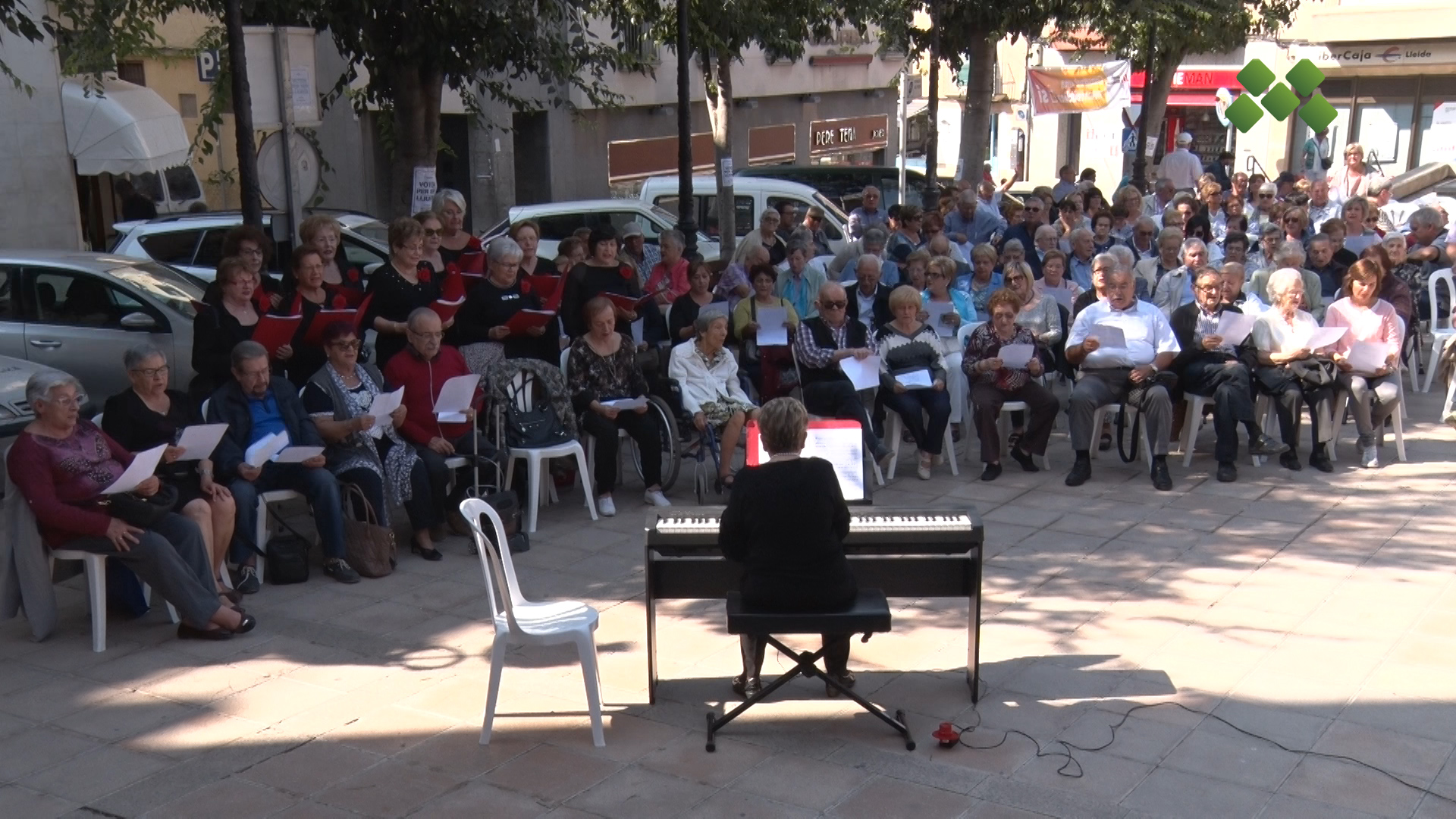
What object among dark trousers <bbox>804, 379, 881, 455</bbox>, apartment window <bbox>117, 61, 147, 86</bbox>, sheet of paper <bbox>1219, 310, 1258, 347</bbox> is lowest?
dark trousers <bbox>804, 379, 881, 455</bbox>

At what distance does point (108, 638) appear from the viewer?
7.10 metres

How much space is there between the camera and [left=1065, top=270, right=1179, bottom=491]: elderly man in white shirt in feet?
32.6

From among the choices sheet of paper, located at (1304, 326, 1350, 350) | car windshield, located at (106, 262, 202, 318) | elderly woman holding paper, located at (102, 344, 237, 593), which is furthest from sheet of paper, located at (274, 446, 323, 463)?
sheet of paper, located at (1304, 326, 1350, 350)

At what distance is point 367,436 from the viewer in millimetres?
8219

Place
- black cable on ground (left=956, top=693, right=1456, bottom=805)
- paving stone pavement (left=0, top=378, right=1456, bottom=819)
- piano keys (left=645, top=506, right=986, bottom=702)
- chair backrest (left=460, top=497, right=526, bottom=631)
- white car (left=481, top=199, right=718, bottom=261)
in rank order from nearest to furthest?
paving stone pavement (left=0, top=378, right=1456, bottom=819) → black cable on ground (left=956, top=693, right=1456, bottom=805) → chair backrest (left=460, top=497, right=526, bottom=631) → piano keys (left=645, top=506, right=986, bottom=702) → white car (left=481, top=199, right=718, bottom=261)

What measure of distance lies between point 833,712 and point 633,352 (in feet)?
12.8

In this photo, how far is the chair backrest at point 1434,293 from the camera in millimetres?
12789

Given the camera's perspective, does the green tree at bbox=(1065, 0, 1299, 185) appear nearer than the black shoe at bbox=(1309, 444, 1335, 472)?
No

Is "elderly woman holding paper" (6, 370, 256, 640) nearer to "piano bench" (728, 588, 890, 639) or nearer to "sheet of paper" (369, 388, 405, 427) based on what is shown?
"sheet of paper" (369, 388, 405, 427)

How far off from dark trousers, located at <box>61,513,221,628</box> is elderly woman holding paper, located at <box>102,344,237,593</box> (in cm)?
23

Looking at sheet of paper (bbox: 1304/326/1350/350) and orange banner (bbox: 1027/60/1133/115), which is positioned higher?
orange banner (bbox: 1027/60/1133/115)

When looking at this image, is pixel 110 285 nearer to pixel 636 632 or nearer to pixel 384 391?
pixel 384 391

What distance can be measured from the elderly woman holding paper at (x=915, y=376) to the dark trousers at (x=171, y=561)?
4789mm

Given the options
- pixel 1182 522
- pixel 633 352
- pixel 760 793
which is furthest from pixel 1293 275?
pixel 760 793
